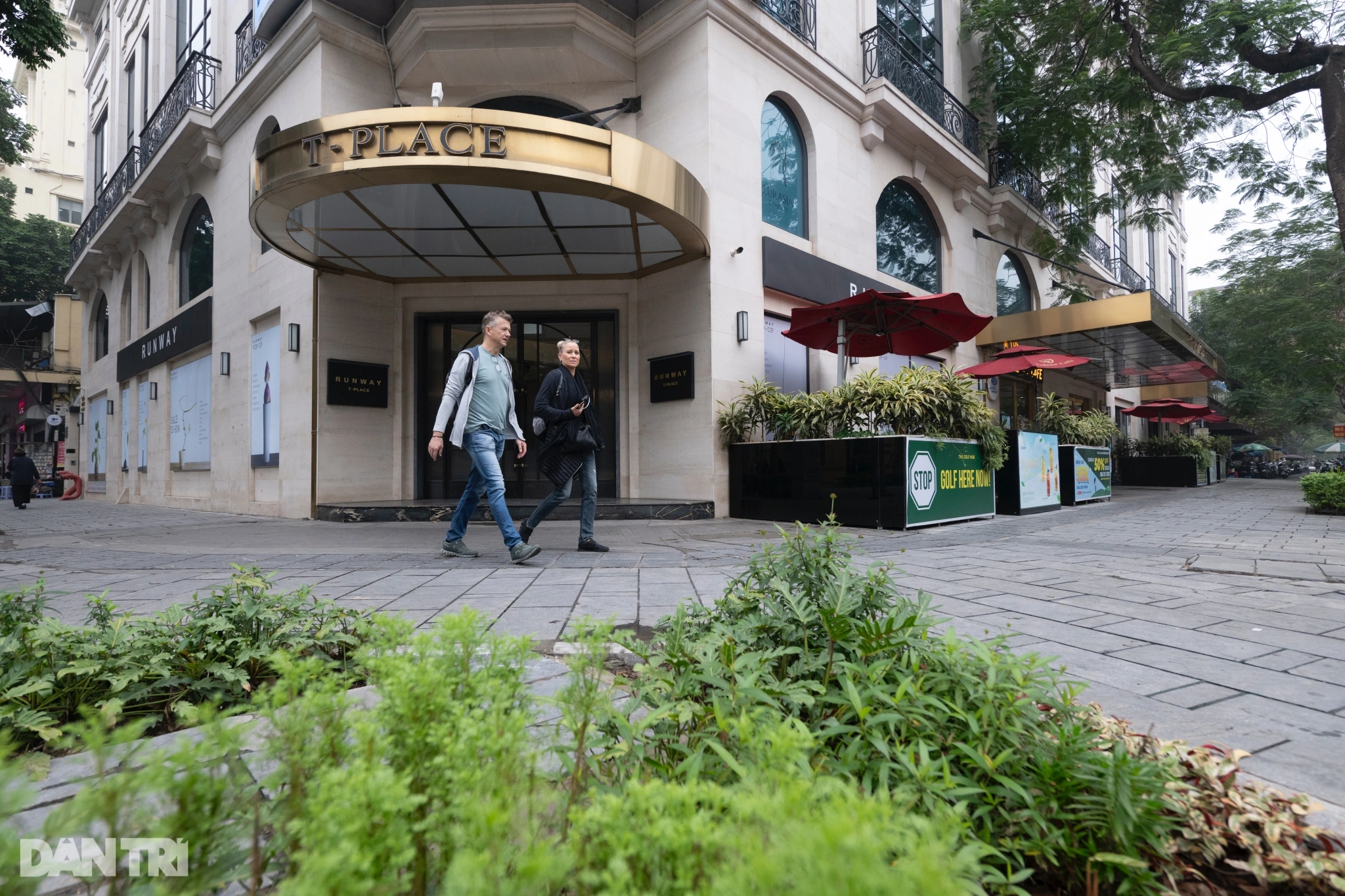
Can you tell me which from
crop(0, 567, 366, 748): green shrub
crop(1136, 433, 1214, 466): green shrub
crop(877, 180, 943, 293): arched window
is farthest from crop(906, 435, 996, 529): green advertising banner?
crop(1136, 433, 1214, 466): green shrub

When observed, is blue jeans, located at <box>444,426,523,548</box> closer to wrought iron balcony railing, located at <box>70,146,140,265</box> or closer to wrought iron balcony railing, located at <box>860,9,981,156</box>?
wrought iron balcony railing, located at <box>860,9,981,156</box>

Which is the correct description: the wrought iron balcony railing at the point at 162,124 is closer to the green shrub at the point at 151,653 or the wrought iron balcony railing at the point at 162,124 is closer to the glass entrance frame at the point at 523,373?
the glass entrance frame at the point at 523,373

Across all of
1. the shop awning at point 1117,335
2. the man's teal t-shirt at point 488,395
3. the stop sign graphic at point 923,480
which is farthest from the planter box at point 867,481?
the shop awning at point 1117,335

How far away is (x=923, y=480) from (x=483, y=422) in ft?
17.5

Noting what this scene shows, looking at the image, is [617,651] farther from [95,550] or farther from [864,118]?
[864,118]

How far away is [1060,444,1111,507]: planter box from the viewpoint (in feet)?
39.9

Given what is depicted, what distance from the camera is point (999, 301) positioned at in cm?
1755

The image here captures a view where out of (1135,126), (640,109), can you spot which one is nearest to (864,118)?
(640,109)

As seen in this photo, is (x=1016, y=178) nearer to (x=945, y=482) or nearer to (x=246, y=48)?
A: (x=945, y=482)

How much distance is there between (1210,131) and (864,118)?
29.2 ft

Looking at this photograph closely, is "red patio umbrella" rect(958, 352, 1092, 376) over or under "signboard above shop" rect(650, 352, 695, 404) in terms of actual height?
over

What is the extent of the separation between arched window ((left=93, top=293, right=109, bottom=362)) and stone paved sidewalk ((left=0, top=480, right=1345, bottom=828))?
17.5 meters

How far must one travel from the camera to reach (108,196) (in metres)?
18.7

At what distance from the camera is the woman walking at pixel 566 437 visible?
18.0 feet
